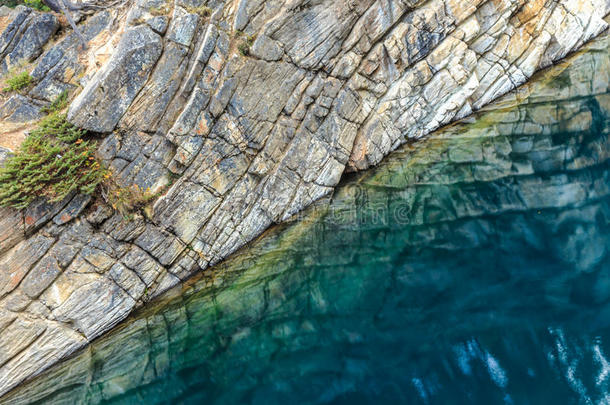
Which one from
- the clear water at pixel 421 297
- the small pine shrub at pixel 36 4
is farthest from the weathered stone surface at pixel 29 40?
the clear water at pixel 421 297

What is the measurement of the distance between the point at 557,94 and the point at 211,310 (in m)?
18.2

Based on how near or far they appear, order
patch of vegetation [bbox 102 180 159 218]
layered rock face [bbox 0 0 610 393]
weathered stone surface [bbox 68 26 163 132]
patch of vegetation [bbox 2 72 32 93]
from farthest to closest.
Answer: patch of vegetation [bbox 2 72 32 93], patch of vegetation [bbox 102 180 159 218], weathered stone surface [bbox 68 26 163 132], layered rock face [bbox 0 0 610 393]

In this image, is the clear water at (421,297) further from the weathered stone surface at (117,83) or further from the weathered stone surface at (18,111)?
the weathered stone surface at (18,111)

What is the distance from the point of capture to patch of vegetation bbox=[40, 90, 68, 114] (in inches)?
636

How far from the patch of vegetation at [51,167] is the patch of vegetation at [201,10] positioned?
604cm

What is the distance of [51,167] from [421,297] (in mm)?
13293

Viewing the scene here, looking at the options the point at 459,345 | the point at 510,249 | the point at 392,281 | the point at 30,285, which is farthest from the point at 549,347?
the point at 30,285

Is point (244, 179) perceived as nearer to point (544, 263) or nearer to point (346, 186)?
point (346, 186)

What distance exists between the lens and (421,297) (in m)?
14.2

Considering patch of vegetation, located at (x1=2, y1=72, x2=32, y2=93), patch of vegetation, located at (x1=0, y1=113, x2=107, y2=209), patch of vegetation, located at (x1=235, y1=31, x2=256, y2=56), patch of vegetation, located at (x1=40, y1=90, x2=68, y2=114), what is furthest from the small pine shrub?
patch of vegetation, located at (x1=235, y1=31, x2=256, y2=56)

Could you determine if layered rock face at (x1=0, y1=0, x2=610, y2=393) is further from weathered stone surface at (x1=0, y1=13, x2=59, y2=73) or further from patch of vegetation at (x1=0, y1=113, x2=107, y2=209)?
patch of vegetation at (x1=0, y1=113, x2=107, y2=209)

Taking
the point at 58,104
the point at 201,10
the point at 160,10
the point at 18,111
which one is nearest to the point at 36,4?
the point at 18,111

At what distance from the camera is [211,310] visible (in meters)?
15.9

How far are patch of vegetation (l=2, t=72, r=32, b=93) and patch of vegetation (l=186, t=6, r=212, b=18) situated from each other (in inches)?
265
